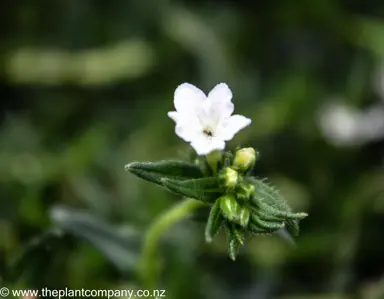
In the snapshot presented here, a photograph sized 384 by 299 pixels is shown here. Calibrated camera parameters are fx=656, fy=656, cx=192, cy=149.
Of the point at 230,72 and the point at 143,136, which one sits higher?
the point at 230,72

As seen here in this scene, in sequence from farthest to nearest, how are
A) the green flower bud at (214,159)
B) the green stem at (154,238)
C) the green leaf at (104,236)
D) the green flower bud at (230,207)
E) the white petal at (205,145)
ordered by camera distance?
the green leaf at (104,236) → the green stem at (154,238) → the green flower bud at (214,159) → the green flower bud at (230,207) → the white petal at (205,145)

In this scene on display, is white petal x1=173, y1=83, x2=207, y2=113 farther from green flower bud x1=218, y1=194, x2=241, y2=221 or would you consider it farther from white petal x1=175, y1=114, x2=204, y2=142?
green flower bud x1=218, y1=194, x2=241, y2=221

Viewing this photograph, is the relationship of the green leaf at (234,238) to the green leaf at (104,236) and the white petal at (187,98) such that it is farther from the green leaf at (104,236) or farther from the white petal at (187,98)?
the green leaf at (104,236)

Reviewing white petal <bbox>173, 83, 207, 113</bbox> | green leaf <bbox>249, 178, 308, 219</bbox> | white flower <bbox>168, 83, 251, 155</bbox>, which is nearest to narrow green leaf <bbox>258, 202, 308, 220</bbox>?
green leaf <bbox>249, 178, 308, 219</bbox>

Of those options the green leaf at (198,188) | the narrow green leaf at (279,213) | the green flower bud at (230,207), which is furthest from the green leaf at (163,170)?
the narrow green leaf at (279,213)

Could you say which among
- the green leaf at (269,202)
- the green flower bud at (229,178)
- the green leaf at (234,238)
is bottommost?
the green leaf at (234,238)

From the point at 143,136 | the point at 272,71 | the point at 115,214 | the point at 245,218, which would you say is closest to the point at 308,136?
the point at 272,71

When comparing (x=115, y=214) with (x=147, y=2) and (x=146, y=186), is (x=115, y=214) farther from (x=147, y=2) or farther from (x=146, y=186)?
(x=147, y=2)
